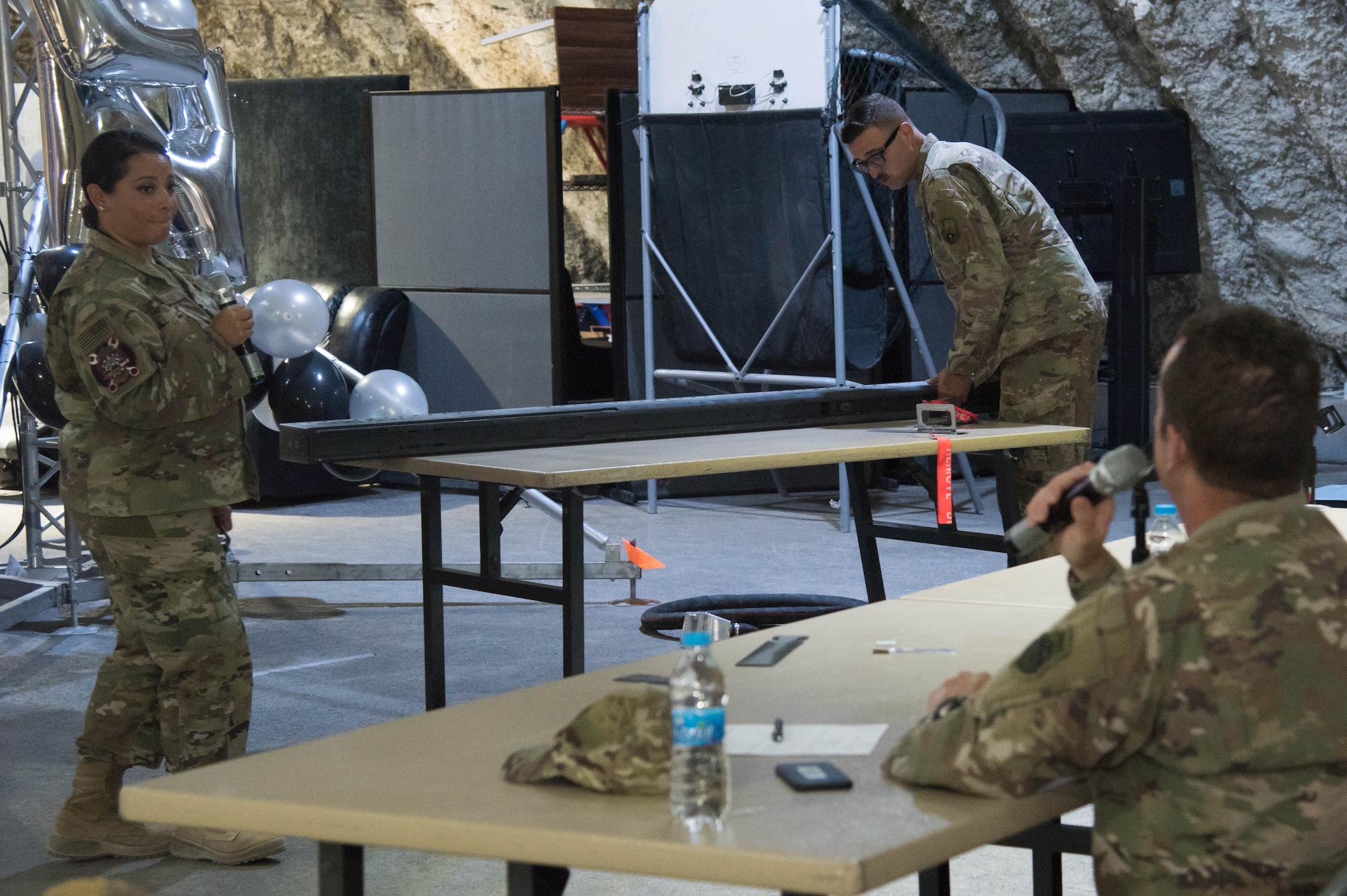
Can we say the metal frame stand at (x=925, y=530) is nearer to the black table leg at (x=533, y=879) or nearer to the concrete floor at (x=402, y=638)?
the concrete floor at (x=402, y=638)

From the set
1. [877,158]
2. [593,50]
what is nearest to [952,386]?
[877,158]

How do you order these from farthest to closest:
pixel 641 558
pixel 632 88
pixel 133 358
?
pixel 632 88 < pixel 641 558 < pixel 133 358

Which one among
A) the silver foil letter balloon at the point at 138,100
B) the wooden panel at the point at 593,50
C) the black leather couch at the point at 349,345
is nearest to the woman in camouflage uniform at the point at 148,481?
the silver foil letter balloon at the point at 138,100

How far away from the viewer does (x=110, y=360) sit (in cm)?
291

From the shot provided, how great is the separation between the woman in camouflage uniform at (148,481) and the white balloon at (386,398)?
1649mm

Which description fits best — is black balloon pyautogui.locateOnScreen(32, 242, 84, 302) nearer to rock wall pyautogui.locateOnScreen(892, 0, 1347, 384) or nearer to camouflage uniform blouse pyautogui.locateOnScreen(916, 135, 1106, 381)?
camouflage uniform blouse pyautogui.locateOnScreen(916, 135, 1106, 381)

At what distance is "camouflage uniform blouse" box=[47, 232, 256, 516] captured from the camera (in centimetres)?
294

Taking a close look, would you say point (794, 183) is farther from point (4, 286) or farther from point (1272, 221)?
point (4, 286)

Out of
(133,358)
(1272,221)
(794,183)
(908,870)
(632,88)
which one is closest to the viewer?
(908,870)

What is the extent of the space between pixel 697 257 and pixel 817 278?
61 centimetres

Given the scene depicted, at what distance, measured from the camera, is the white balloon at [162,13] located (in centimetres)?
462

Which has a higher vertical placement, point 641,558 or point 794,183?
point 794,183

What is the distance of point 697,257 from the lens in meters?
7.20

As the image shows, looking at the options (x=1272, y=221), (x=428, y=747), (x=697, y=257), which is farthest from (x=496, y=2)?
(x=428, y=747)
